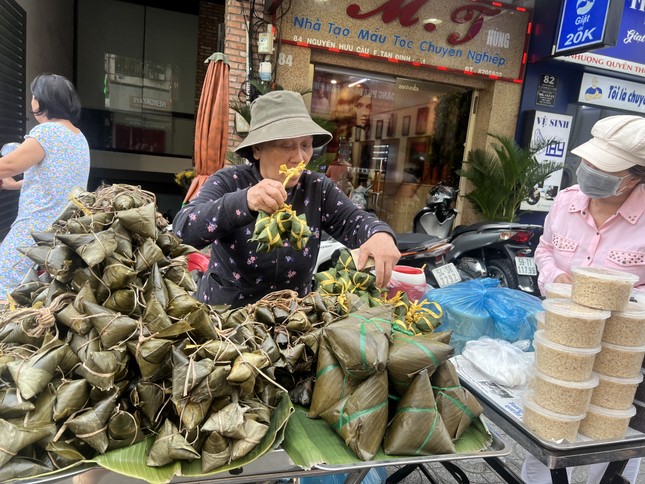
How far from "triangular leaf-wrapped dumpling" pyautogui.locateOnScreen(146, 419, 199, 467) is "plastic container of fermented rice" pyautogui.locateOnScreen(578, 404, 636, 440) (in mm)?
1237

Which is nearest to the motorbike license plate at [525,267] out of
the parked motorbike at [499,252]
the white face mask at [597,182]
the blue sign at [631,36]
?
the parked motorbike at [499,252]

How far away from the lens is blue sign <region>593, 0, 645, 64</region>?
6.90 meters

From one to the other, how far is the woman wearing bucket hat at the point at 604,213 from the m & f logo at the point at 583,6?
5037 mm

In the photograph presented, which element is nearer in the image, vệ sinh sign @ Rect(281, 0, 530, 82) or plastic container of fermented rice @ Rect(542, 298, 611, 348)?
plastic container of fermented rice @ Rect(542, 298, 611, 348)

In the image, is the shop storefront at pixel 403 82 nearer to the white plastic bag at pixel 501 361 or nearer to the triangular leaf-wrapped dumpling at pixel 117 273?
A: the white plastic bag at pixel 501 361

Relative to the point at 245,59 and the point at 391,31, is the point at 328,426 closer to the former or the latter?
the point at 245,59

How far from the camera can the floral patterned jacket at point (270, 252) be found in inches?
72.2

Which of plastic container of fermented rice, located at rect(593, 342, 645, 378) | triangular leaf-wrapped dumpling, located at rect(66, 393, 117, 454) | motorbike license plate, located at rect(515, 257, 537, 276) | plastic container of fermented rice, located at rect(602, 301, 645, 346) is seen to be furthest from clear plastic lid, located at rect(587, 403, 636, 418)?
motorbike license plate, located at rect(515, 257, 537, 276)

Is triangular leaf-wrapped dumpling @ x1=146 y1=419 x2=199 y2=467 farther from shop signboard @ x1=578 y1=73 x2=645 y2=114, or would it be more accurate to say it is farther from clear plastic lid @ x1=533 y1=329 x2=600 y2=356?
shop signboard @ x1=578 y1=73 x2=645 y2=114

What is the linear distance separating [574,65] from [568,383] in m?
7.68

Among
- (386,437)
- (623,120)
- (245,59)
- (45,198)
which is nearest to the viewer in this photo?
(386,437)

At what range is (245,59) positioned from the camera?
19.7 ft

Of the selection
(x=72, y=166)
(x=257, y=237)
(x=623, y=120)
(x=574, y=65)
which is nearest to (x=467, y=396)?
(x=257, y=237)

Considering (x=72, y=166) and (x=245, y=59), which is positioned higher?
(x=245, y=59)
